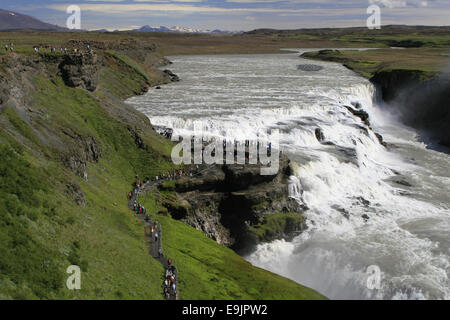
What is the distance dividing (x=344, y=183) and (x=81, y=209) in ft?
112

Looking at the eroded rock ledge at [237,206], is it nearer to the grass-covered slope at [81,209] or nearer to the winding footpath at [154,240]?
the grass-covered slope at [81,209]

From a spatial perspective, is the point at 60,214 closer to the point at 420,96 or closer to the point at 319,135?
the point at 319,135

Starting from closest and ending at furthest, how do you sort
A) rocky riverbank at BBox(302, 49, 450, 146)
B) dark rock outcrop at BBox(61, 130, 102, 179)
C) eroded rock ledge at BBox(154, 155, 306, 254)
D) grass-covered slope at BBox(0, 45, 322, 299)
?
1. grass-covered slope at BBox(0, 45, 322, 299)
2. dark rock outcrop at BBox(61, 130, 102, 179)
3. eroded rock ledge at BBox(154, 155, 306, 254)
4. rocky riverbank at BBox(302, 49, 450, 146)

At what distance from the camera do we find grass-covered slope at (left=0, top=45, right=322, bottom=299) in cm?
2102

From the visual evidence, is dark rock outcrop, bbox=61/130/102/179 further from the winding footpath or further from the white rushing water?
the white rushing water

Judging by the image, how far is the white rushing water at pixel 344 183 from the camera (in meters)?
35.8

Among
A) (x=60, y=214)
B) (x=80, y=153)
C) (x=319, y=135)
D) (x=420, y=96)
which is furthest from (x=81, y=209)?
(x=420, y=96)

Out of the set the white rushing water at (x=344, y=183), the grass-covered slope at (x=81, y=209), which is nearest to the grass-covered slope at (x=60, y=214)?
the grass-covered slope at (x=81, y=209)

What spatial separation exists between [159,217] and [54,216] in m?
13.5

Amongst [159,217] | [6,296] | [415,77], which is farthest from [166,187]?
[415,77]

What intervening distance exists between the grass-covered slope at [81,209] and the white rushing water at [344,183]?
761 centimetres

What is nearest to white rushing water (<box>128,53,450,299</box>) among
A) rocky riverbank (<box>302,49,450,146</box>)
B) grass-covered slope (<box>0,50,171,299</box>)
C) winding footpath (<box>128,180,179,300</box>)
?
rocky riverbank (<box>302,49,450,146</box>)

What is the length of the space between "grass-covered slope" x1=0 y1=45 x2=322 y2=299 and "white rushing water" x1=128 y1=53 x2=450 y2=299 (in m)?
7.61
